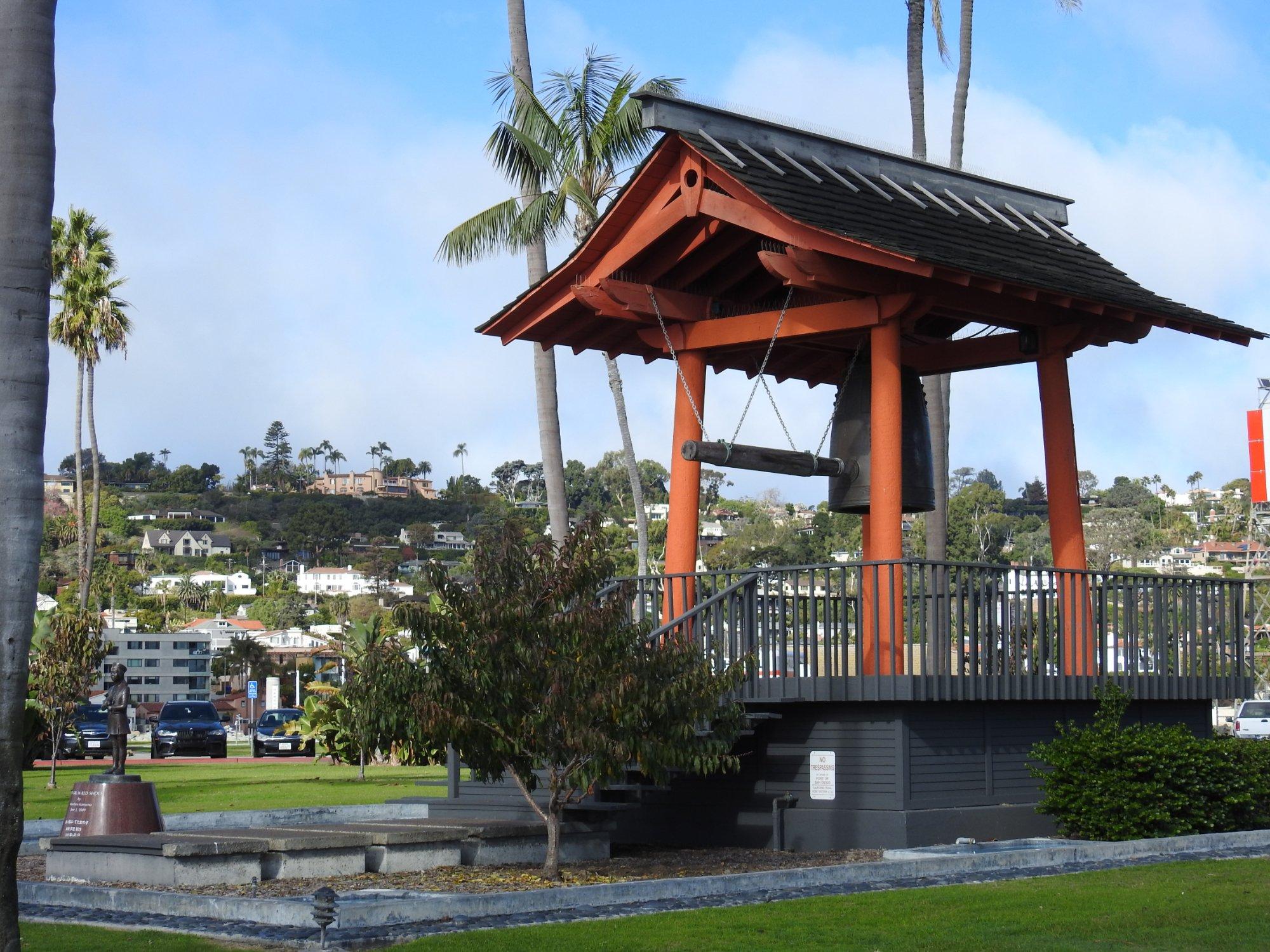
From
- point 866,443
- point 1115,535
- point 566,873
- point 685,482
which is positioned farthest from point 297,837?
point 1115,535

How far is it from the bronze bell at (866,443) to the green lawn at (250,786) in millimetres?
8765

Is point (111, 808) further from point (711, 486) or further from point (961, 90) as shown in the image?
point (711, 486)

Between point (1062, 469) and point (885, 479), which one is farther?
point (1062, 469)

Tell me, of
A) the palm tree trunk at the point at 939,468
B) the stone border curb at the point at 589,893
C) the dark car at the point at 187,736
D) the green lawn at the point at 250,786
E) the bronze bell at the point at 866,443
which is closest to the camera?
the stone border curb at the point at 589,893

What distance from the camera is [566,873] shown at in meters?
14.5

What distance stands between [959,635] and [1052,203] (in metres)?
7.17

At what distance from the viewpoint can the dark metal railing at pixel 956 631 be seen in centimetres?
1588

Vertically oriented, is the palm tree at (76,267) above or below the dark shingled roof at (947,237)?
above

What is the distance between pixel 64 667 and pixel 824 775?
24504 mm

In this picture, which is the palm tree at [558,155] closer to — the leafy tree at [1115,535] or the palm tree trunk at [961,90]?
the palm tree trunk at [961,90]

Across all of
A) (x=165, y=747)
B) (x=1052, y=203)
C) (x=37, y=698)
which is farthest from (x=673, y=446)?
(x=165, y=747)

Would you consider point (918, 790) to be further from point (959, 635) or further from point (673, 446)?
point (673, 446)

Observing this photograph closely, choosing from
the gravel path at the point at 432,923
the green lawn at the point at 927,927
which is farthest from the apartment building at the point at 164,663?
the green lawn at the point at 927,927

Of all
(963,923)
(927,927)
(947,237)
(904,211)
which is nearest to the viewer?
(927,927)
